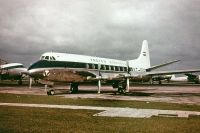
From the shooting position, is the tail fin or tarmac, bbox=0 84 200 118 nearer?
tarmac, bbox=0 84 200 118

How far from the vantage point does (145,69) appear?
153 ft

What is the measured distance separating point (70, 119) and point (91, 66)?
20331mm

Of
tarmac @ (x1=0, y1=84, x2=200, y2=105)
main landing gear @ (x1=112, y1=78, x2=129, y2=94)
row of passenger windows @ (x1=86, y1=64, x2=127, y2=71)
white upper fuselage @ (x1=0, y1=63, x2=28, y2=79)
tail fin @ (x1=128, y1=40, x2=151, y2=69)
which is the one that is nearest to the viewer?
tarmac @ (x1=0, y1=84, x2=200, y2=105)

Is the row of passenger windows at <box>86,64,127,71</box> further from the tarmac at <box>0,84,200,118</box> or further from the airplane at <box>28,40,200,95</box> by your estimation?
the tarmac at <box>0,84,200,118</box>

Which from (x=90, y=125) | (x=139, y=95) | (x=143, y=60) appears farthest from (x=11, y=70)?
(x=90, y=125)

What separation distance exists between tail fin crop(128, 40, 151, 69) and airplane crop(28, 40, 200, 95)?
340 centimetres

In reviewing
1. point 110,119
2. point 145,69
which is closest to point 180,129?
point 110,119

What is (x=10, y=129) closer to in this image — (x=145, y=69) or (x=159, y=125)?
(x=159, y=125)

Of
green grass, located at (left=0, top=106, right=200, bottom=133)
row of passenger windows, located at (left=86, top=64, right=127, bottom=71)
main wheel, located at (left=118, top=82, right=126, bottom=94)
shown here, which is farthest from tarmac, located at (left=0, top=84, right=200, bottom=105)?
green grass, located at (left=0, top=106, right=200, bottom=133)

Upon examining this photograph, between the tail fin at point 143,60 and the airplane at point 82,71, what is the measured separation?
3.40 metres

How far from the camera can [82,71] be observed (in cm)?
3297

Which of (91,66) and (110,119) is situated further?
(91,66)

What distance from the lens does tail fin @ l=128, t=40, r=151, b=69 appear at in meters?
44.4

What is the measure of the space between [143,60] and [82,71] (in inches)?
685
